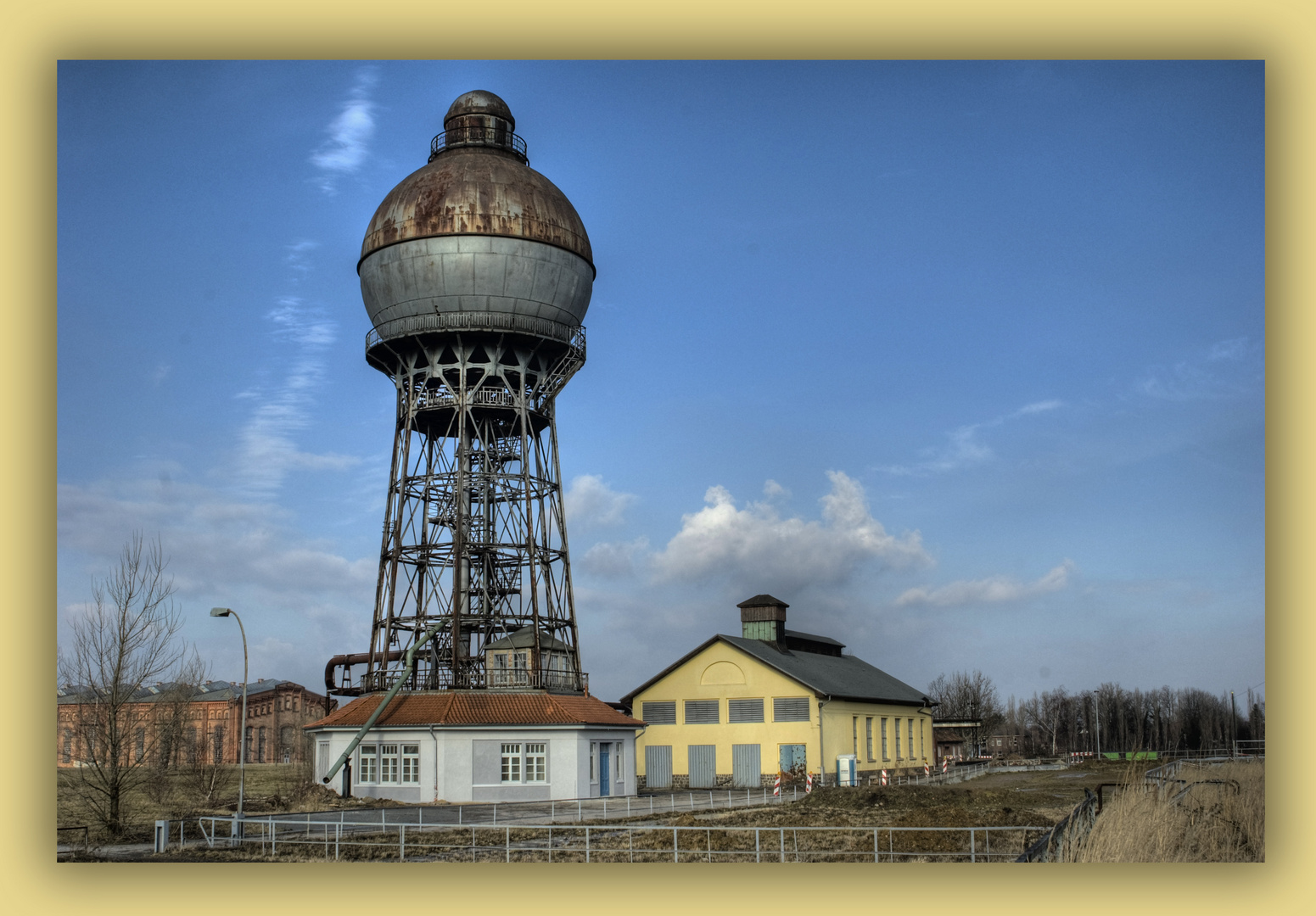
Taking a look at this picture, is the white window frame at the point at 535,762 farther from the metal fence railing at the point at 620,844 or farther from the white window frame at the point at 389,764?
the metal fence railing at the point at 620,844

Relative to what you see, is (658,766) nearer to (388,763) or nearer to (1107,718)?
(388,763)

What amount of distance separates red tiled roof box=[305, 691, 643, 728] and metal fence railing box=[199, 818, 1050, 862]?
922 cm

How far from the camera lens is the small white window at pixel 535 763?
3503 centimetres

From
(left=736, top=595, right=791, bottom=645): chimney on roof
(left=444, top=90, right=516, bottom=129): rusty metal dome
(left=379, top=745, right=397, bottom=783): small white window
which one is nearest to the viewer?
(left=379, top=745, right=397, bottom=783): small white window

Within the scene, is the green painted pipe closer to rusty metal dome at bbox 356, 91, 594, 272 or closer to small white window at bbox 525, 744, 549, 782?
small white window at bbox 525, 744, 549, 782

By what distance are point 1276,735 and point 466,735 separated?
22.6 m

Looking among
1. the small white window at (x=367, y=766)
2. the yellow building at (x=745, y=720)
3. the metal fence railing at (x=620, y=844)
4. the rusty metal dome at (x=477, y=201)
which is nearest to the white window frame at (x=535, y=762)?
the small white window at (x=367, y=766)

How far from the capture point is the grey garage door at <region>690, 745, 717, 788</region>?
44406 millimetres

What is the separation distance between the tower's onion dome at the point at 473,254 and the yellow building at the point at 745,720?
48.2 feet

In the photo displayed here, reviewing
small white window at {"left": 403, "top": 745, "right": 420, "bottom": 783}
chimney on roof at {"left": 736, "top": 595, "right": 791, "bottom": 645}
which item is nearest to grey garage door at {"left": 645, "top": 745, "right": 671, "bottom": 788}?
chimney on roof at {"left": 736, "top": 595, "right": 791, "bottom": 645}

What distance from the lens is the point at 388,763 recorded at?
35.0m

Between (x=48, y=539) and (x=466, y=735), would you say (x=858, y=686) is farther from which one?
(x=48, y=539)

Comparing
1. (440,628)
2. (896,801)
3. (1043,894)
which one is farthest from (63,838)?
(896,801)
